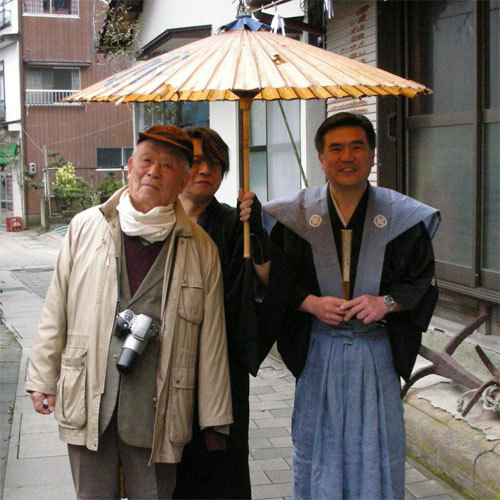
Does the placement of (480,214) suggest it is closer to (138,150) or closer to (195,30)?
(138,150)

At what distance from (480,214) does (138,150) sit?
300cm

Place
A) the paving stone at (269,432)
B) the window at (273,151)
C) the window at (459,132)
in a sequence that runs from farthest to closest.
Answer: the window at (273,151), the paving stone at (269,432), the window at (459,132)

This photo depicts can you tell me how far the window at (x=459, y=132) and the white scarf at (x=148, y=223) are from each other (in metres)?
2.90

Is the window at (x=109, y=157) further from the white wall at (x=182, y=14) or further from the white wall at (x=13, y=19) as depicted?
the white wall at (x=182, y=14)

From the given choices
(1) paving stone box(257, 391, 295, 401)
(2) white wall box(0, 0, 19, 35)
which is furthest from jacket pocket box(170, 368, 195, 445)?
(2) white wall box(0, 0, 19, 35)

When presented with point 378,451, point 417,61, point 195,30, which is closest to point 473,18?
point 417,61

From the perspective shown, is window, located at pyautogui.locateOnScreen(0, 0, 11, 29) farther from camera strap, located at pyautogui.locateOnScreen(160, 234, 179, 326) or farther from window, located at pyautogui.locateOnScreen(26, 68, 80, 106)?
camera strap, located at pyautogui.locateOnScreen(160, 234, 179, 326)

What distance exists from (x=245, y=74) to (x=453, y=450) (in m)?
2.70

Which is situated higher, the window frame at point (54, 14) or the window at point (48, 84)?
the window frame at point (54, 14)

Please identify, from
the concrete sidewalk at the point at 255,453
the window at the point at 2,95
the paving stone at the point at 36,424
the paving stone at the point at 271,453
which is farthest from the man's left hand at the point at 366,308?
the window at the point at 2,95

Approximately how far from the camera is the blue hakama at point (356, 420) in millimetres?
2938

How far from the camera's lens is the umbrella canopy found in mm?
2580

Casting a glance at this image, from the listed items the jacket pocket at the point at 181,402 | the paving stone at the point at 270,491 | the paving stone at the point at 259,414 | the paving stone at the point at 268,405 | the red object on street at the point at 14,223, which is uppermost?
the jacket pocket at the point at 181,402

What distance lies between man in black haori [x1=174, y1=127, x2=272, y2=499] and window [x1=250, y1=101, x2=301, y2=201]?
4.59 m
